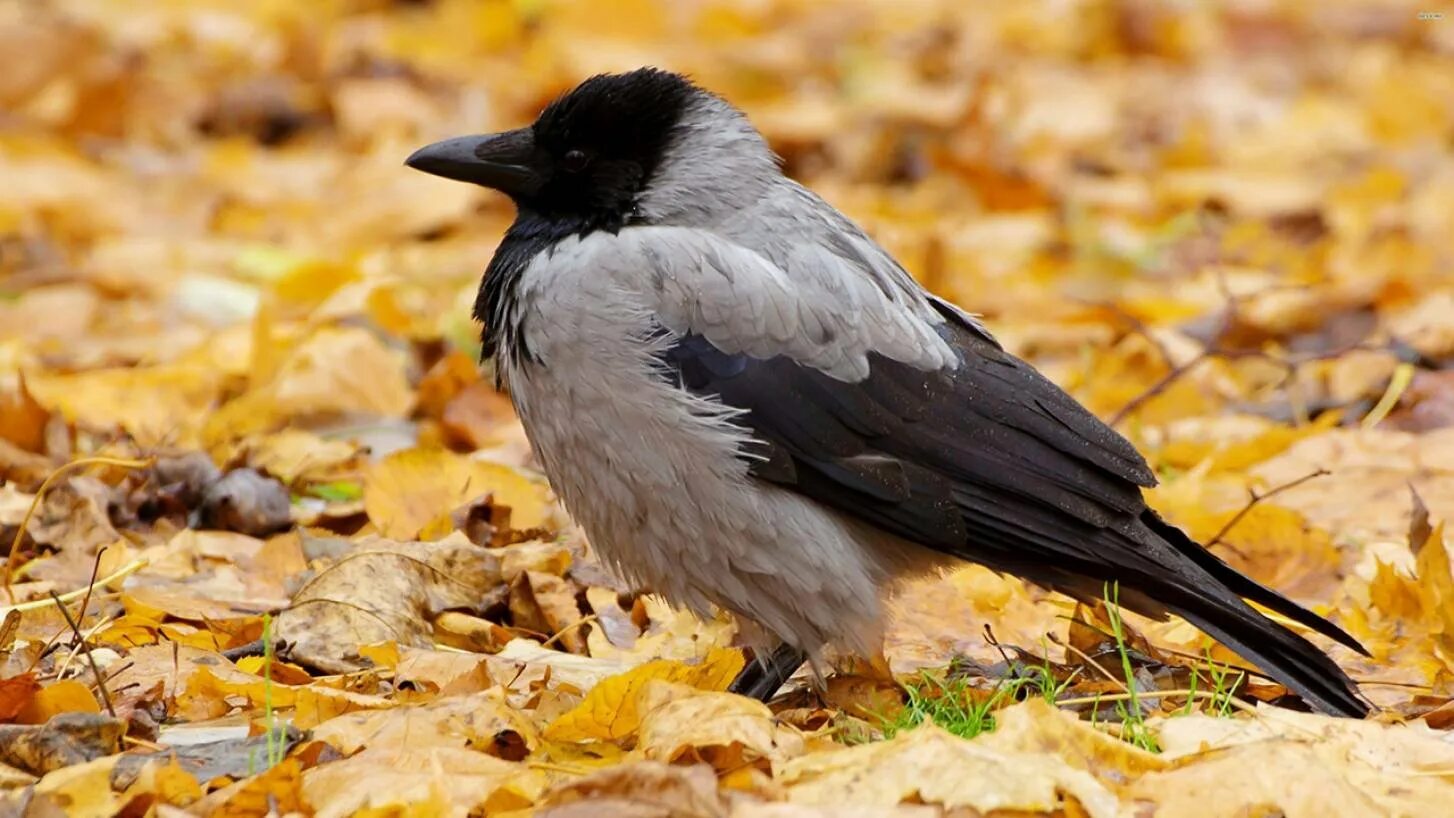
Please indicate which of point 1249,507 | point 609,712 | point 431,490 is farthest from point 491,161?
point 1249,507

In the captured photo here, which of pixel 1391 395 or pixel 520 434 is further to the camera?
pixel 1391 395

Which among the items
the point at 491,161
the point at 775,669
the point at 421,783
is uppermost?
the point at 491,161

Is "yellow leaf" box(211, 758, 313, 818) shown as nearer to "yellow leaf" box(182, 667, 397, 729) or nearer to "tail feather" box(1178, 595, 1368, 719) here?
"yellow leaf" box(182, 667, 397, 729)

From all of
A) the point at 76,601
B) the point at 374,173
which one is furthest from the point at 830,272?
the point at 374,173

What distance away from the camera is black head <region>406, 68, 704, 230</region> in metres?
4.63

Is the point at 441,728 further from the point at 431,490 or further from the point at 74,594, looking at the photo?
the point at 431,490

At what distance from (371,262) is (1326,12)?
893 cm

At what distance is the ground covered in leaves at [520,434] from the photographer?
351 centimetres

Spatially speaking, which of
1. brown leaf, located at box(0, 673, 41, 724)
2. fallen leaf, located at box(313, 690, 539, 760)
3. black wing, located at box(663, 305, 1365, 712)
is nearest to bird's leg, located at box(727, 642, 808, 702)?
black wing, located at box(663, 305, 1365, 712)

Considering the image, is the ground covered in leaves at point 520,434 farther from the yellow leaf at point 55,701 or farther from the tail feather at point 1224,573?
the tail feather at point 1224,573

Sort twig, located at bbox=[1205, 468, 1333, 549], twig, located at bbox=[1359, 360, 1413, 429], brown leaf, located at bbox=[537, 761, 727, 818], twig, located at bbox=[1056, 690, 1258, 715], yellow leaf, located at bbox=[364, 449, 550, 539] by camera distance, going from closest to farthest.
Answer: brown leaf, located at bbox=[537, 761, 727, 818] < twig, located at bbox=[1056, 690, 1258, 715] < twig, located at bbox=[1205, 468, 1333, 549] < yellow leaf, located at bbox=[364, 449, 550, 539] < twig, located at bbox=[1359, 360, 1413, 429]

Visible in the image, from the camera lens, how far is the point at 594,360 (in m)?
4.21

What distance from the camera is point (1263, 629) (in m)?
4.10

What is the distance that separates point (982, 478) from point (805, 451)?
0.38m
